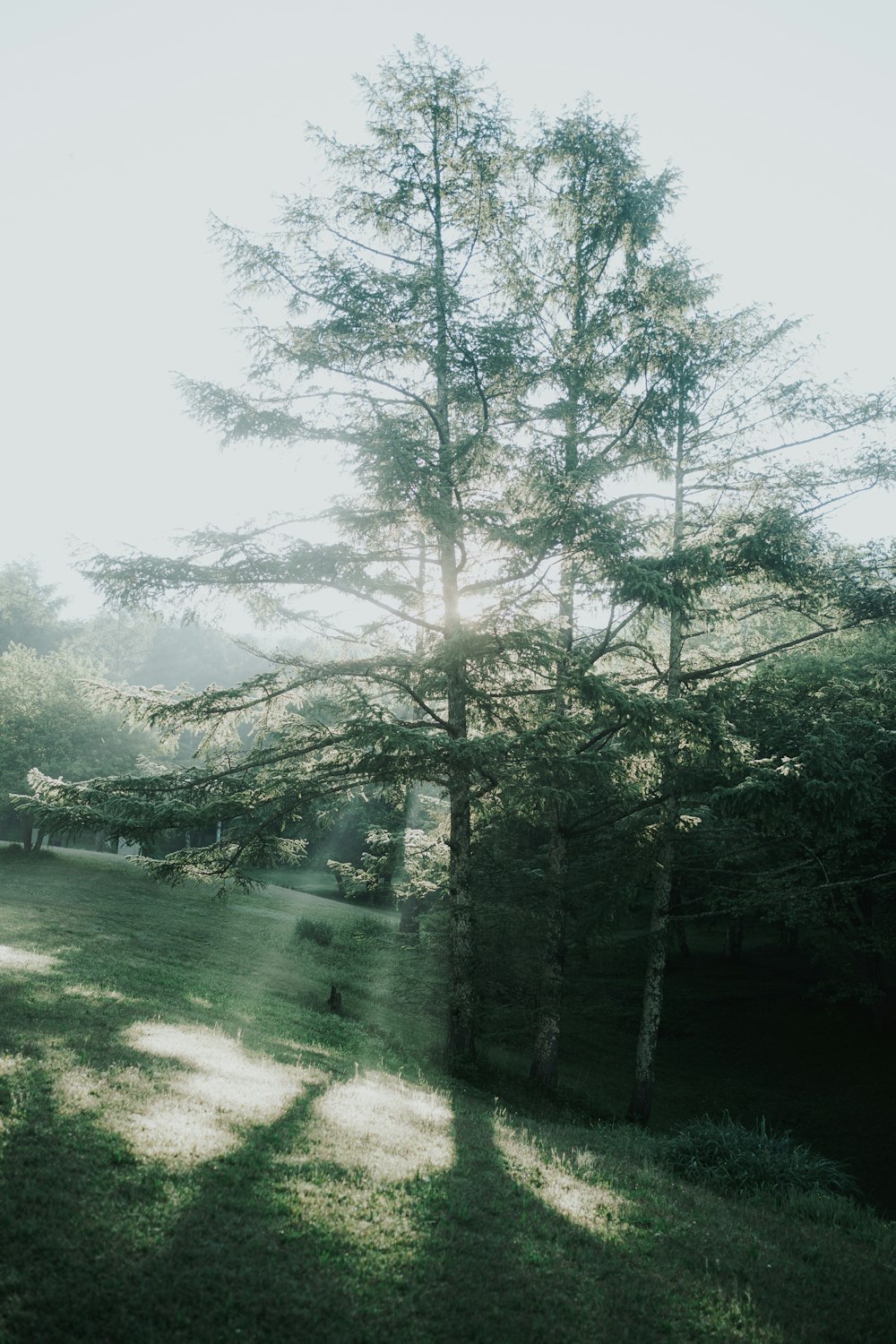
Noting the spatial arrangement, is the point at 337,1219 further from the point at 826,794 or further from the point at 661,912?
the point at 661,912

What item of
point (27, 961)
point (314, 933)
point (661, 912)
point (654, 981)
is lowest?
point (314, 933)

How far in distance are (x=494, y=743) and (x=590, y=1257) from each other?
5.08 metres

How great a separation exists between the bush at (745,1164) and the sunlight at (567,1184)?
4.85ft

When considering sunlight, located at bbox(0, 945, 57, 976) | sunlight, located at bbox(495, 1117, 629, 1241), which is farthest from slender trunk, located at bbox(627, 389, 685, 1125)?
sunlight, located at bbox(0, 945, 57, 976)

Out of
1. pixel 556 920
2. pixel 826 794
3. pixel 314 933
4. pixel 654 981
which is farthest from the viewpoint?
pixel 314 933

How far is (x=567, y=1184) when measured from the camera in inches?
256

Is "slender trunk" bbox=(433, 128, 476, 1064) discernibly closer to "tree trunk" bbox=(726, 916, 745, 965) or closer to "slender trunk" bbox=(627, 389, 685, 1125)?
"slender trunk" bbox=(627, 389, 685, 1125)

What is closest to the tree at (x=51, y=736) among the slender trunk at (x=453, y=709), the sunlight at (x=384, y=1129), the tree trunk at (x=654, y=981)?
the slender trunk at (x=453, y=709)

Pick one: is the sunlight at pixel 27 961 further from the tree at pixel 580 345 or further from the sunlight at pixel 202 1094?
the tree at pixel 580 345

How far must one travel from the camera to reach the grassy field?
12.8 feet

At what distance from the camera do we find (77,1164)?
4699 millimetres

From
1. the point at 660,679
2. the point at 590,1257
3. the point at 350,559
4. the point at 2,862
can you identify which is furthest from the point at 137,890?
the point at 590,1257

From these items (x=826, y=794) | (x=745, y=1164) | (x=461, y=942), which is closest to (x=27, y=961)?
(x=461, y=942)

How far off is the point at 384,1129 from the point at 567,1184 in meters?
1.83
